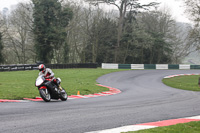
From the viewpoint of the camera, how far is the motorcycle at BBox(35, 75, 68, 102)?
33.4 feet

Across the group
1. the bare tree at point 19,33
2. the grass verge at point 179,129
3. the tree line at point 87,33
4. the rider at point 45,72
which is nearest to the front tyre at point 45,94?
the rider at point 45,72

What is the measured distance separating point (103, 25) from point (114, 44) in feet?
15.7

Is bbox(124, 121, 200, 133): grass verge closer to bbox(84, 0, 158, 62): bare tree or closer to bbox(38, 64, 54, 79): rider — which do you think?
bbox(38, 64, 54, 79): rider

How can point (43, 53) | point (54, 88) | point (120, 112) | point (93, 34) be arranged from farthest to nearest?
point (93, 34), point (43, 53), point (54, 88), point (120, 112)

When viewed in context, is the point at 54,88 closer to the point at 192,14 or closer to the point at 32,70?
the point at 32,70

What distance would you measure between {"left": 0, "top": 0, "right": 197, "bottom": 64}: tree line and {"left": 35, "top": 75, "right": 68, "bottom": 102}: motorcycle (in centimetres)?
3655

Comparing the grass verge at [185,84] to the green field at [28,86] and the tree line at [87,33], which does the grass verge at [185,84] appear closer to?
the green field at [28,86]

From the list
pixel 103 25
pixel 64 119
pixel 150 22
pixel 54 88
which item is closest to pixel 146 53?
pixel 150 22

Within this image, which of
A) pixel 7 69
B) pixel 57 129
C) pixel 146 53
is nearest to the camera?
pixel 57 129

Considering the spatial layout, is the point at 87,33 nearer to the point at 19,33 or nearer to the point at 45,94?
the point at 19,33

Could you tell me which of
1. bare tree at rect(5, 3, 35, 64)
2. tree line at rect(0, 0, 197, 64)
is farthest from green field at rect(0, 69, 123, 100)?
bare tree at rect(5, 3, 35, 64)

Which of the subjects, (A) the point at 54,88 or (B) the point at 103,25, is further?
(B) the point at 103,25

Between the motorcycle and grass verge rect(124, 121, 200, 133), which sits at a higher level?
the motorcycle

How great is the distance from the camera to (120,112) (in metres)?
8.32
